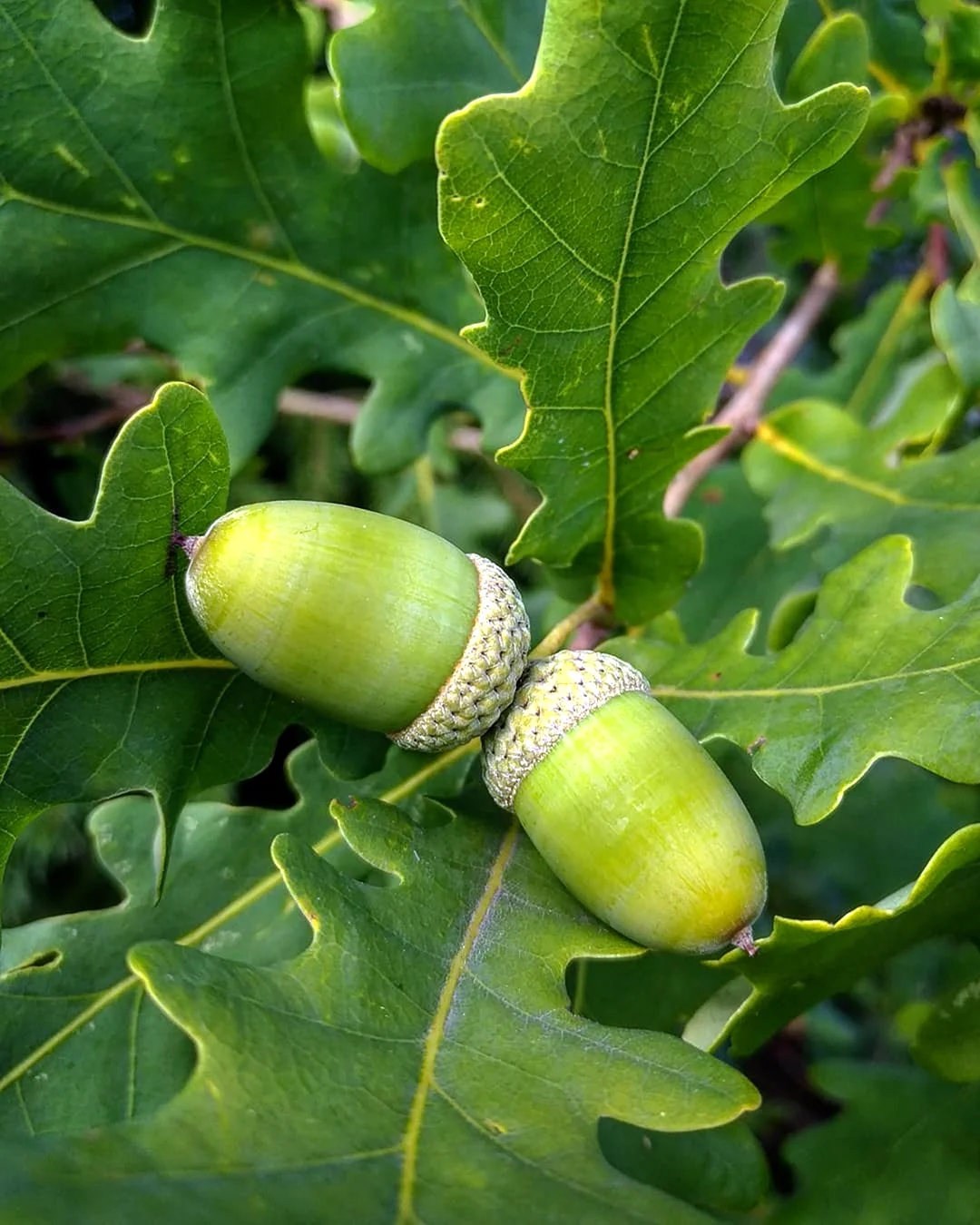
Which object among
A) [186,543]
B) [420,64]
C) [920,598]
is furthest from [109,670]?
[920,598]

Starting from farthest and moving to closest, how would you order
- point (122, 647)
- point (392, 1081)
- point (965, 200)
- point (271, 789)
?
point (271, 789), point (965, 200), point (122, 647), point (392, 1081)

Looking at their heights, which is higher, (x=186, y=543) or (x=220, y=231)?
(x=220, y=231)

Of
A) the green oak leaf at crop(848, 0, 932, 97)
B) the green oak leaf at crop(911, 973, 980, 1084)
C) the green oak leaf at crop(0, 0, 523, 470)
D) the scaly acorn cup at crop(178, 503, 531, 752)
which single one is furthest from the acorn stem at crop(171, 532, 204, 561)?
the green oak leaf at crop(848, 0, 932, 97)

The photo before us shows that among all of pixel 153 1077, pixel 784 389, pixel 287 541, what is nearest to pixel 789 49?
pixel 784 389

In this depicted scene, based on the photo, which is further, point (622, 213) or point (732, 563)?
point (732, 563)

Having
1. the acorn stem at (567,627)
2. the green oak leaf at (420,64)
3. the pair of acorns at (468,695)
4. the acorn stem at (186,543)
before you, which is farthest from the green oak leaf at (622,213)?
the green oak leaf at (420,64)

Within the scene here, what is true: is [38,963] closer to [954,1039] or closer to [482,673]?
[482,673]
